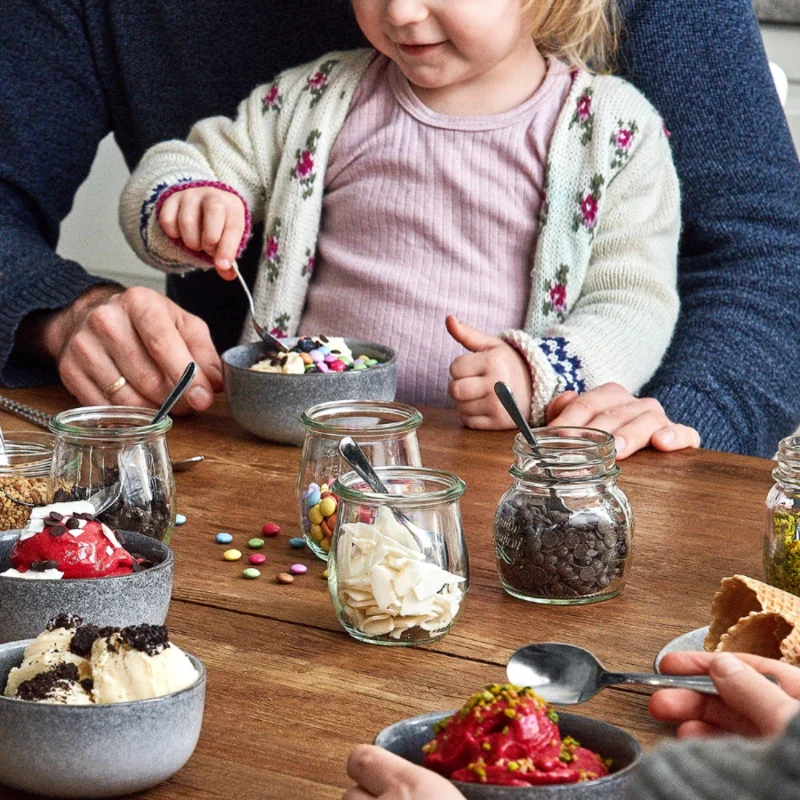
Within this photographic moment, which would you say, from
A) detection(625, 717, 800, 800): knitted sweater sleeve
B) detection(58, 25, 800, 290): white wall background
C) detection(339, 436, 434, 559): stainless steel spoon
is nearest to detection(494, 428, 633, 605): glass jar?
detection(339, 436, 434, 559): stainless steel spoon

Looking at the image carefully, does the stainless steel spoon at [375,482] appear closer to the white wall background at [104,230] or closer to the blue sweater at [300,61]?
the blue sweater at [300,61]

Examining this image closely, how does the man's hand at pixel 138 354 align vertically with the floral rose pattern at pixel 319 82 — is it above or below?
below

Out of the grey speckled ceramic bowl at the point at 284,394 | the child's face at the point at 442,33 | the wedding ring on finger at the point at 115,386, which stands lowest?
the wedding ring on finger at the point at 115,386

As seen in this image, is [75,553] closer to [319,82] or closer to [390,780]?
[390,780]

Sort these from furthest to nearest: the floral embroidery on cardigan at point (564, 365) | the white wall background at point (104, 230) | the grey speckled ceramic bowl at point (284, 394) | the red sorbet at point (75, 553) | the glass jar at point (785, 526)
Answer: the white wall background at point (104, 230)
the floral embroidery on cardigan at point (564, 365)
the grey speckled ceramic bowl at point (284, 394)
the glass jar at point (785, 526)
the red sorbet at point (75, 553)

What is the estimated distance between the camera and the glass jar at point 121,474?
96 centimetres

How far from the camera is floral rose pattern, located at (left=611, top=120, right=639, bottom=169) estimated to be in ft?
5.72

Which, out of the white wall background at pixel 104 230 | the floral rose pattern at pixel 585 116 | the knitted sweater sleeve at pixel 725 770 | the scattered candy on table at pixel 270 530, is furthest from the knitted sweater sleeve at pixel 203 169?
the white wall background at pixel 104 230

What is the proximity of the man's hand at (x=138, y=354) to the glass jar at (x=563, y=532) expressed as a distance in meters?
0.58

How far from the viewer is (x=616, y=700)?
746mm

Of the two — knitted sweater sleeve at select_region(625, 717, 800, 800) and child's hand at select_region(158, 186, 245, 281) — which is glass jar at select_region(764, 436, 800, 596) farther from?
child's hand at select_region(158, 186, 245, 281)

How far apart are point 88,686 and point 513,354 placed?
0.95m

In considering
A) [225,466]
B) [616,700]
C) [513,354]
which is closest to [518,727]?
[616,700]

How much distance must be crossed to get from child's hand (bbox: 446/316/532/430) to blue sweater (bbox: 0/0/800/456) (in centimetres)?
19
